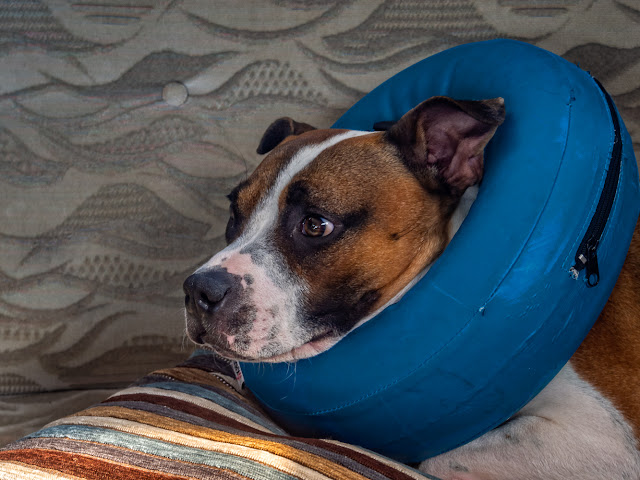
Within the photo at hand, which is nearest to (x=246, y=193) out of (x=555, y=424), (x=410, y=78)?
(x=410, y=78)

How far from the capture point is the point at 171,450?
1.65m

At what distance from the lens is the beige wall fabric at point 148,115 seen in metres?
3.37

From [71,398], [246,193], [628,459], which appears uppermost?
[246,193]

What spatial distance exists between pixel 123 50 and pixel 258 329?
229 cm

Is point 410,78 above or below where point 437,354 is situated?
above

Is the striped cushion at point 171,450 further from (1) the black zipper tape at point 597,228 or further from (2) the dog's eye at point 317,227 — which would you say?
(1) the black zipper tape at point 597,228

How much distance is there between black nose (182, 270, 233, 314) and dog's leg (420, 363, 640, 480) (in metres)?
1.07

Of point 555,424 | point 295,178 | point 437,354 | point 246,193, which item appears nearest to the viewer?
point 437,354

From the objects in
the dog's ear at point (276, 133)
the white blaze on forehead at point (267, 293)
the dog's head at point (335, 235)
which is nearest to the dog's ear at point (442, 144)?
the dog's head at point (335, 235)

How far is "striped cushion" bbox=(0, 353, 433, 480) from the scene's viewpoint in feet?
5.05

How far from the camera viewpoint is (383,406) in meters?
1.97

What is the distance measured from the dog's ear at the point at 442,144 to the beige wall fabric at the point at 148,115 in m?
1.36

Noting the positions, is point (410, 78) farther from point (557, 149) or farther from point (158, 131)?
point (158, 131)

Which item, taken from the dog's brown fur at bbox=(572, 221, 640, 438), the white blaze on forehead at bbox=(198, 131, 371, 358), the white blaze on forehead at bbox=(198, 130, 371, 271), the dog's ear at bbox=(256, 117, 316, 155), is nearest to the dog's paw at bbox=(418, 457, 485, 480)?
the dog's brown fur at bbox=(572, 221, 640, 438)
